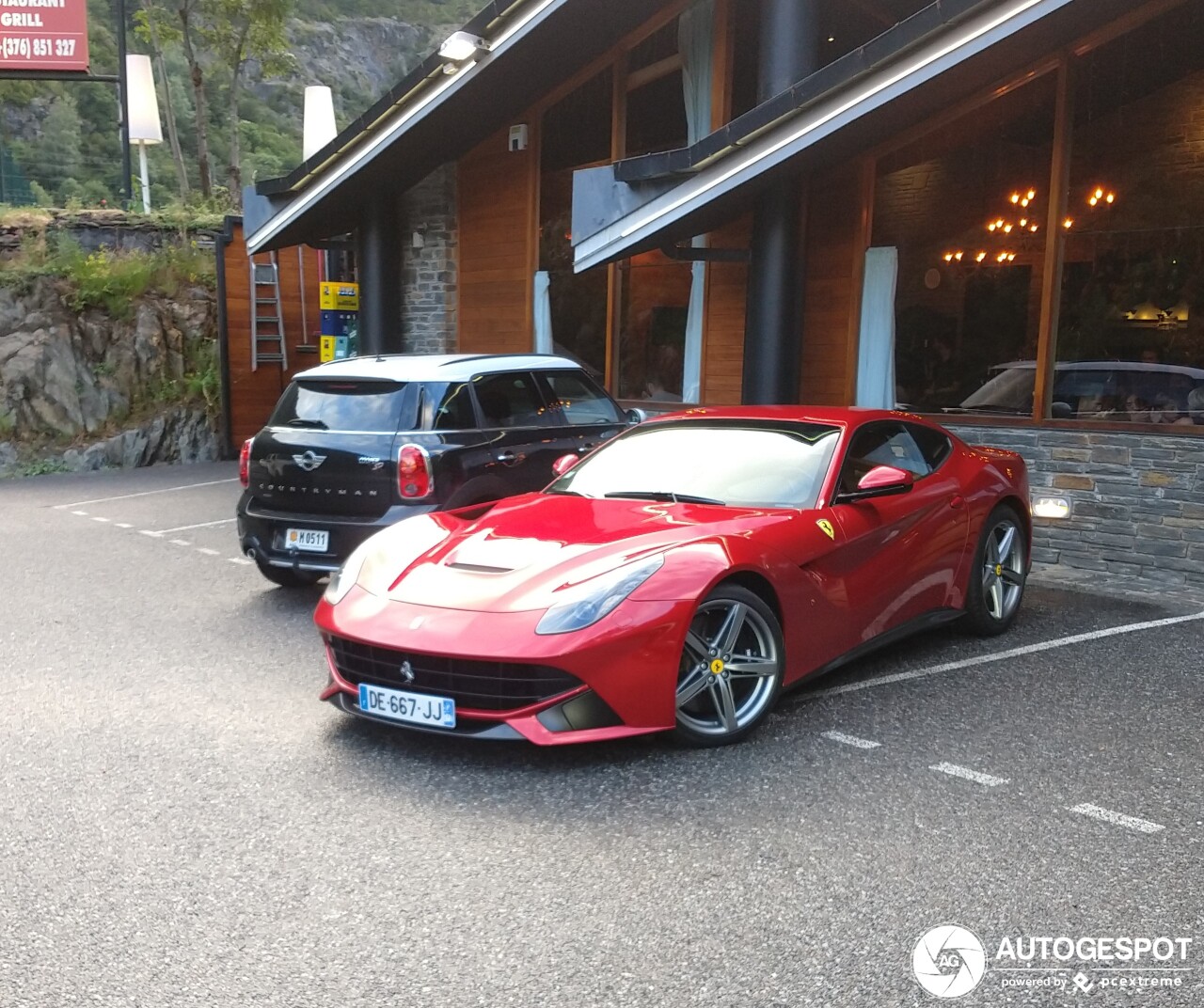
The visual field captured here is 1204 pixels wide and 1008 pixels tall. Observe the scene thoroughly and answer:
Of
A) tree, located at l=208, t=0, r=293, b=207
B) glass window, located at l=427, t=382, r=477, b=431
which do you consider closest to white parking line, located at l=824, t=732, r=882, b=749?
glass window, located at l=427, t=382, r=477, b=431

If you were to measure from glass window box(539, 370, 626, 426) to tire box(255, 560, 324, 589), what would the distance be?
6.81 ft

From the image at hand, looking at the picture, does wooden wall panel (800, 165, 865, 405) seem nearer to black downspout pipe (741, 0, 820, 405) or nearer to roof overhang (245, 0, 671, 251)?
black downspout pipe (741, 0, 820, 405)

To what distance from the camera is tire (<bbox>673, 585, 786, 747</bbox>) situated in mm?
4426

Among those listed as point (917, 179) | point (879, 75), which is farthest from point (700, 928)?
point (917, 179)

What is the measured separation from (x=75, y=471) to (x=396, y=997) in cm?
1548

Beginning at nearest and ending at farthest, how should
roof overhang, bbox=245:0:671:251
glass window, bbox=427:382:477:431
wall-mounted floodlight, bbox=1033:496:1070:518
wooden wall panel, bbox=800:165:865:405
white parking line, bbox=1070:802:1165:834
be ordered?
1. white parking line, bbox=1070:802:1165:834
2. glass window, bbox=427:382:477:431
3. wall-mounted floodlight, bbox=1033:496:1070:518
4. wooden wall panel, bbox=800:165:865:405
5. roof overhang, bbox=245:0:671:251

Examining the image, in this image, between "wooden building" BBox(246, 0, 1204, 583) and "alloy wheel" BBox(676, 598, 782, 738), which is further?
"wooden building" BBox(246, 0, 1204, 583)

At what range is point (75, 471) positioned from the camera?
53.7 feet

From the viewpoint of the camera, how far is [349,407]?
717cm

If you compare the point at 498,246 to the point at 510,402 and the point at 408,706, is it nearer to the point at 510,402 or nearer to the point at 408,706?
the point at 510,402

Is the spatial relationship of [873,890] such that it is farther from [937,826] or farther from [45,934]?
[45,934]

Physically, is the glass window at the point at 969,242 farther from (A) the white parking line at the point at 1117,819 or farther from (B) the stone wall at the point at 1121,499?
(A) the white parking line at the point at 1117,819

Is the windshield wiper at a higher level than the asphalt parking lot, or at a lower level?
higher

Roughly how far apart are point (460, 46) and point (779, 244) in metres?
4.00
